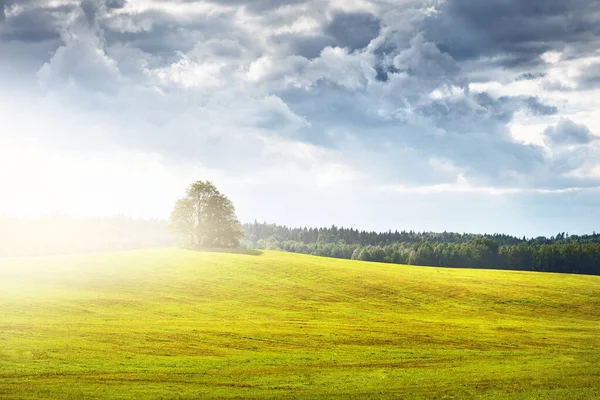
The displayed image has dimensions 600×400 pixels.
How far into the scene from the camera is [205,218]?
11512cm

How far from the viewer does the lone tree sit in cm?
11319

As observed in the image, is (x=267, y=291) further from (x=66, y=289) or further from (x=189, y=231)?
(x=189, y=231)

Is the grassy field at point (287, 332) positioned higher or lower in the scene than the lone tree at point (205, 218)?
lower

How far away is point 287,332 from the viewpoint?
146 ft

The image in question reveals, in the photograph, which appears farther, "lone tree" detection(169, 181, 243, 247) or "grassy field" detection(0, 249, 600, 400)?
"lone tree" detection(169, 181, 243, 247)

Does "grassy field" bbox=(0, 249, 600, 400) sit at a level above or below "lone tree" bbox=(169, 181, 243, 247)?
below

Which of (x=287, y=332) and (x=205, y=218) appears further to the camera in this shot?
(x=205, y=218)

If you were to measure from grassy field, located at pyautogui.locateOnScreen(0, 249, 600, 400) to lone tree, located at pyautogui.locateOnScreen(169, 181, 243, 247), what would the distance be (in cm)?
2556

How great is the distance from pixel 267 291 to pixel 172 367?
35.7 meters

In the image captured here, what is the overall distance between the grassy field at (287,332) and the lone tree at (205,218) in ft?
83.9

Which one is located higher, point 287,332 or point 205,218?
point 205,218

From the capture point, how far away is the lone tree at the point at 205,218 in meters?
113

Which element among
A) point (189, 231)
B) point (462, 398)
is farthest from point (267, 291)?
point (189, 231)

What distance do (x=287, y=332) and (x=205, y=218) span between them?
74.1m
